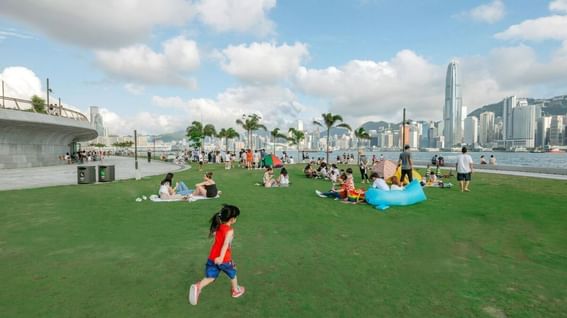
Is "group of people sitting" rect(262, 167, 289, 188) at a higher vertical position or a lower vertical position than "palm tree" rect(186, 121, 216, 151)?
lower

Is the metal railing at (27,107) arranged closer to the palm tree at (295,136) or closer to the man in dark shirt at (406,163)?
the man in dark shirt at (406,163)

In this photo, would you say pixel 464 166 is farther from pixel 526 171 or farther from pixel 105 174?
pixel 105 174

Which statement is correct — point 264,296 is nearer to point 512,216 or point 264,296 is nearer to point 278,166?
point 512,216

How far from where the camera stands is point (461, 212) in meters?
9.49

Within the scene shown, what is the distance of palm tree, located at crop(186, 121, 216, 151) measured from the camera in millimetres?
56094

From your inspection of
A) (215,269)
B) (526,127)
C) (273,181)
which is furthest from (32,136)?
(526,127)

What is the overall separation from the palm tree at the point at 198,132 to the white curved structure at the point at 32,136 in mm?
21619

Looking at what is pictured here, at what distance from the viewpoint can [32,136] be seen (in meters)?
28.8

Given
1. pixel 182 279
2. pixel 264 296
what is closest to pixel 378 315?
pixel 264 296

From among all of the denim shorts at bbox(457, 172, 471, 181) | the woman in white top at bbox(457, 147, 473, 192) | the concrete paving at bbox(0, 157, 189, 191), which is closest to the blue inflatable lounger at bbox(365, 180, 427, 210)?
the woman in white top at bbox(457, 147, 473, 192)

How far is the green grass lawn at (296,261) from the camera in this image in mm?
3834

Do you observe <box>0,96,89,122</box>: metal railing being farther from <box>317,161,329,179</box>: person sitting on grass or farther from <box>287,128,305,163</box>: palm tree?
<box>287,128,305,163</box>: palm tree

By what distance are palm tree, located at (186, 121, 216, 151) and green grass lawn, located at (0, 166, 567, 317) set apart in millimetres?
47429

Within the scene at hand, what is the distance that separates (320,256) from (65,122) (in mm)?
35339
